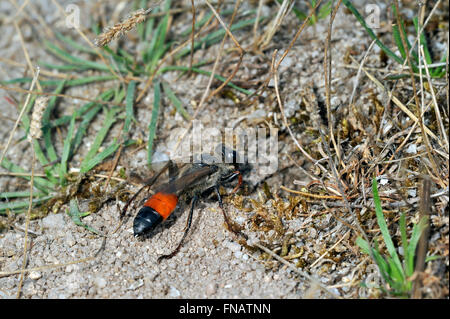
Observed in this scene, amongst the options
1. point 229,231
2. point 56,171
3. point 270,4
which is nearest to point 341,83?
point 270,4

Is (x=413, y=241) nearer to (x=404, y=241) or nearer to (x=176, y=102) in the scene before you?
(x=404, y=241)

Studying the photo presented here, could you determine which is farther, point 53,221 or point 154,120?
point 154,120

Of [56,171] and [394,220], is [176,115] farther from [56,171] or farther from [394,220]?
[394,220]

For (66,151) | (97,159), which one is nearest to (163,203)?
(97,159)

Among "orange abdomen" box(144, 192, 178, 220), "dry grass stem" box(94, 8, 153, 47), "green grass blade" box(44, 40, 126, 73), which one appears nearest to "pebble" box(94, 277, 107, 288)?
"orange abdomen" box(144, 192, 178, 220)

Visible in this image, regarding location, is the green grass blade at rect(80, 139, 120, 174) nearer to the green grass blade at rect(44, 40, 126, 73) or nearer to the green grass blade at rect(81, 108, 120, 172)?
the green grass blade at rect(81, 108, 120, 172)

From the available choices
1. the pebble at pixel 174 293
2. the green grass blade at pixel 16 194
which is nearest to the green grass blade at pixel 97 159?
the green grass blade at pixel 16 194
